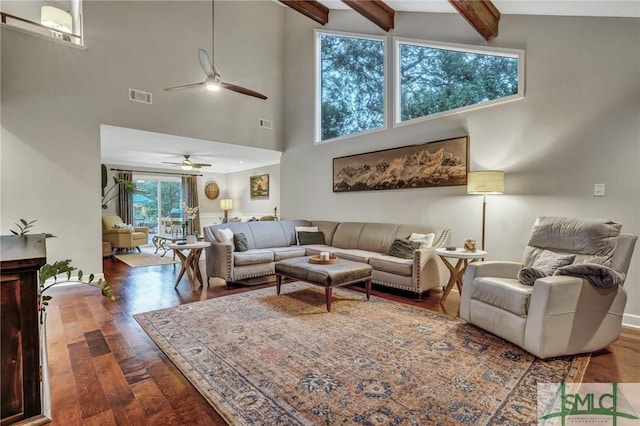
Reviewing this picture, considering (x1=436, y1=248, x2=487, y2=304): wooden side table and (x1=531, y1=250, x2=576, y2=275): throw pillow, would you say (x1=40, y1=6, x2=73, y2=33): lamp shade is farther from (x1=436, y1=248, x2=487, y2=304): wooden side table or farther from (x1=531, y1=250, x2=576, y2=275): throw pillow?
(x1=531, y1=250, x2=576, y2=275): throw pillow

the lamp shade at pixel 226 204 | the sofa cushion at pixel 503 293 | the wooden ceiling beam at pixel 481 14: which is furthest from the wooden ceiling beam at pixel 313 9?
the lamp shade at pixel 226 204

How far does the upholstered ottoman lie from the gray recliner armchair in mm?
1122

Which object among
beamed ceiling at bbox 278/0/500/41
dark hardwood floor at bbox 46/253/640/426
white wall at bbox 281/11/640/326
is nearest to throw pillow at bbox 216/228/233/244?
dark hardwood floor at bbox 46/253/640/426

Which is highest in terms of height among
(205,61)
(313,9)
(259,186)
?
(313,9)

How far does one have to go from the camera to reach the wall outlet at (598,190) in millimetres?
3014

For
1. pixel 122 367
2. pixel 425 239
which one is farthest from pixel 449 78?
pixel 122 367

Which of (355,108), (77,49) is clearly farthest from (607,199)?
(77,49)

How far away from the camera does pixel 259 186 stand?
31.2 ft

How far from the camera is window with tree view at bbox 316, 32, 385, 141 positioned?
524 centimetres

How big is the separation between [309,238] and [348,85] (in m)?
2.97

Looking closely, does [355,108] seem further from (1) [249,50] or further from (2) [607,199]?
(2) [607,199]

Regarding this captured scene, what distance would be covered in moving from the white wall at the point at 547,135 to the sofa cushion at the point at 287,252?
1.46 meters

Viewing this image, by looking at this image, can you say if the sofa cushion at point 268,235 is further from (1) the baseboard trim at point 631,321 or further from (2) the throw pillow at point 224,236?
(1) the baseboard trim at point 631,321

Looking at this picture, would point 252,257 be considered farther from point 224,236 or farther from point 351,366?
point 351,366
